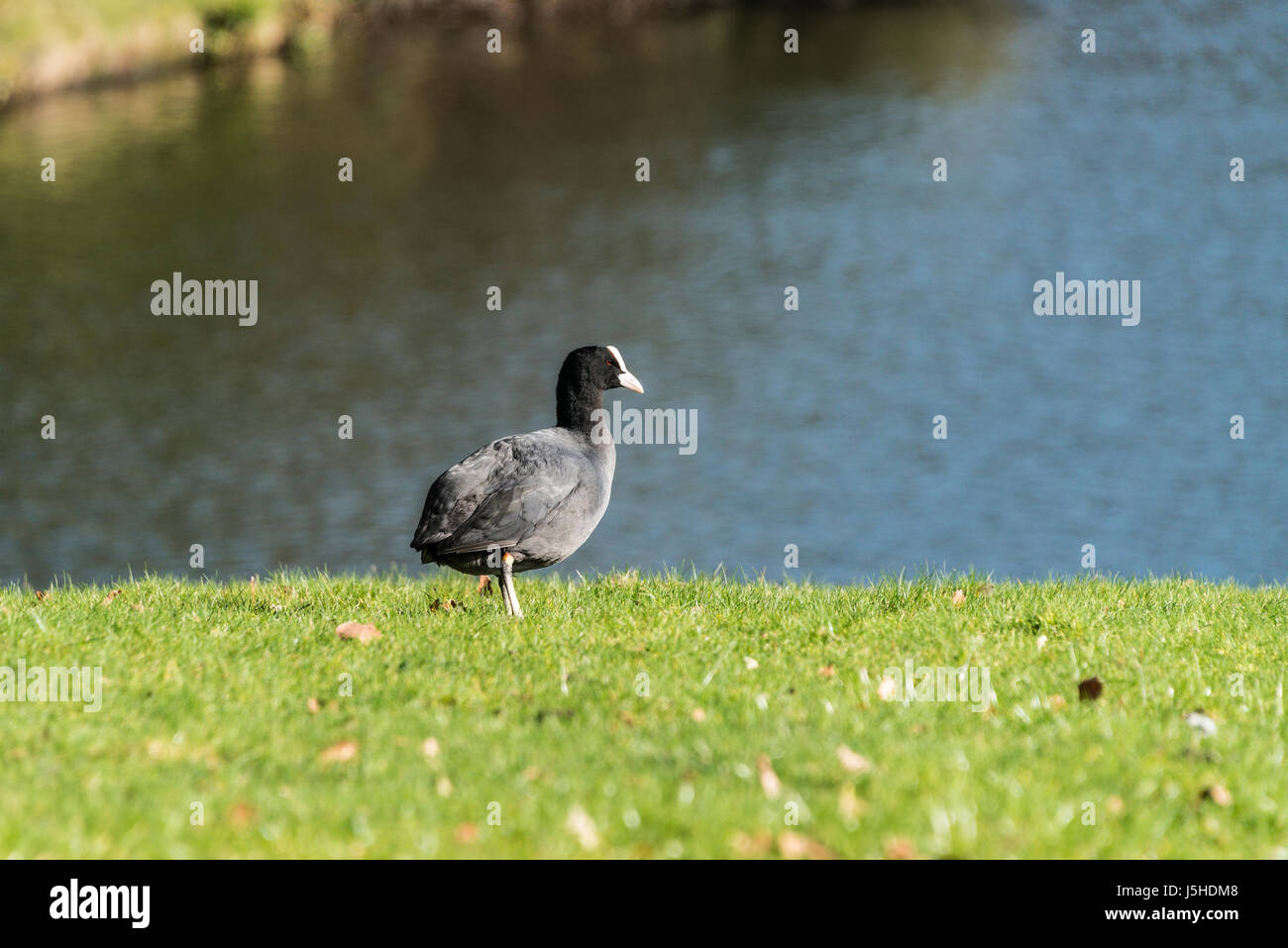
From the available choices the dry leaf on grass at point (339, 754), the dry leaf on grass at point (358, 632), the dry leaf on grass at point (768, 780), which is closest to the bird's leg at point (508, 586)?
the dry leaf on grass at point (358, 632)

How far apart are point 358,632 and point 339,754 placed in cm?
258

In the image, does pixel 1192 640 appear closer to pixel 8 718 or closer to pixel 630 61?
pixel 8 718

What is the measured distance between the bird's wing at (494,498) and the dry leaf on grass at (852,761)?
4.39 metres

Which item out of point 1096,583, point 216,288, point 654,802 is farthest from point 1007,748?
point 216,288

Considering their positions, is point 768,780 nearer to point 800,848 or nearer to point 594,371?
point 800,848

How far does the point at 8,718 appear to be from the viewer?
8.37 meters

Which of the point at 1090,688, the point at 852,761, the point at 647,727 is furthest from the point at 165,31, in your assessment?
the point at 852,761

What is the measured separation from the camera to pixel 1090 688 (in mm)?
8945

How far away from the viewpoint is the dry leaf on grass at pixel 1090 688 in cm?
893

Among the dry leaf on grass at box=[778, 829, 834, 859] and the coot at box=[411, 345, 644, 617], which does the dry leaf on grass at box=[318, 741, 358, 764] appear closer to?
the dry leaf on grass at box=[778, 829, 834, 859]

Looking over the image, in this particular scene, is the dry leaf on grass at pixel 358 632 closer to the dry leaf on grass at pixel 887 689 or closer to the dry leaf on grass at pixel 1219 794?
the dry leaf on grass at pixel 887 689

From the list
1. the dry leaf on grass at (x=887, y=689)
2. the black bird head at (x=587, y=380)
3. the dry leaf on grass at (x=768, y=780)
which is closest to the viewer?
the dry leaf on grass at (x=768, y=780)

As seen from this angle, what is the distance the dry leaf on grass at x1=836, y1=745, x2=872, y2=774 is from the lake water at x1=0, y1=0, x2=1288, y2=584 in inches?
404
